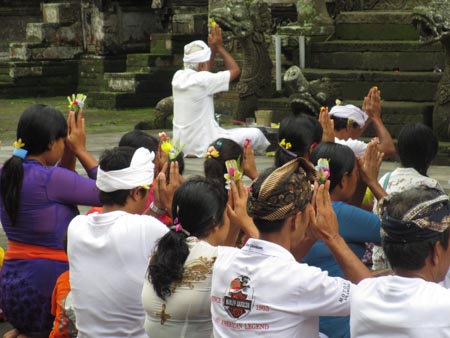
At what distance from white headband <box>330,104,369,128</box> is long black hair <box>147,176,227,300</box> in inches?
105

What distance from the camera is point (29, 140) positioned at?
5.31 metres

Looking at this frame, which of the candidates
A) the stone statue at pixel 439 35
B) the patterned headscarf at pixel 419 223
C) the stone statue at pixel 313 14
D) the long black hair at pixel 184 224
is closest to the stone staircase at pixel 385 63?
the stone statue at pixel 313 14

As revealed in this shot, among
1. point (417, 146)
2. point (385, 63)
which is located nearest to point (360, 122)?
point (417, 146)

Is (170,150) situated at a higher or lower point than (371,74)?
higher

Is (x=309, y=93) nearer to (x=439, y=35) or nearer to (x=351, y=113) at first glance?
(x=439, y=35)

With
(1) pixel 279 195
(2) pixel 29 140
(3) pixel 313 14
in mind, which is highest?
(1) pixel 279 195

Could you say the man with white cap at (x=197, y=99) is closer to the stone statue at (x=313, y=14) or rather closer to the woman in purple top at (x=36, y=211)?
the stone statue at (x=313, y=14)

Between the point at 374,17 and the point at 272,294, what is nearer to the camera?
the point at 272,294

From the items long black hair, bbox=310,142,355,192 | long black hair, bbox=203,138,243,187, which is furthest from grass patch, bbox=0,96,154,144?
long black hair, bbox=310,142,355,192

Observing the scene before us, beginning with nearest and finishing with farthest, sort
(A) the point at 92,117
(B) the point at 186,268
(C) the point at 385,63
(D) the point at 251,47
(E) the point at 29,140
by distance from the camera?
(B) the point at 186,268 < (E) the point at 29,140 < (C) the point at 385,63 < (D) the point at 251,47 < (A) the point at 92,117

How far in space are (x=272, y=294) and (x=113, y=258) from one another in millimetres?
1069

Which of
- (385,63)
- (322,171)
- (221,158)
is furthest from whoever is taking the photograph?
(385,63)

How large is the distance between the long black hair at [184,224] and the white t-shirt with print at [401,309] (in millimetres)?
852

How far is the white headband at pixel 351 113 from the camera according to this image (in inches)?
265
